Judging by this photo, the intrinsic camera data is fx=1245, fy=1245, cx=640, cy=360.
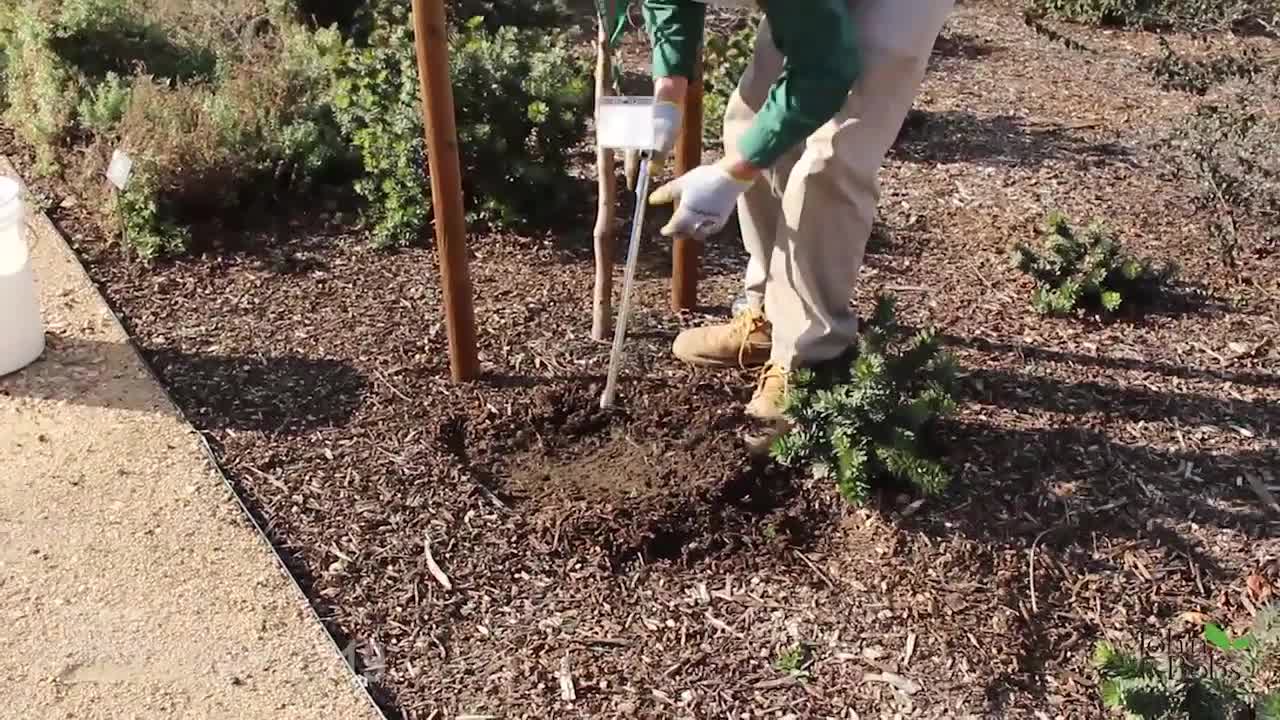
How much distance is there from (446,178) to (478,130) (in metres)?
1.03

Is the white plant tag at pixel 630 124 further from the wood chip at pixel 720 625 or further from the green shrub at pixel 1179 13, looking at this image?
the green shrub at pixel 1179 13

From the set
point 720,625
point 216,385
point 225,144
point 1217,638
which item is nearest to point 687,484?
point 720,625

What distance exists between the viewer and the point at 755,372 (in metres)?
3.71

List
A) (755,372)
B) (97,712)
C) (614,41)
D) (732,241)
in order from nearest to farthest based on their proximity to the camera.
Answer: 1. (97,712)
2. (614,41)
3. (755,372)
4. (732,241)

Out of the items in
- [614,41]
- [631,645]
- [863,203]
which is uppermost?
[614,41]

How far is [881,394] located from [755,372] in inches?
26.3

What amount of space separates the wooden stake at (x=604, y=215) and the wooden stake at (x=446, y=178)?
0.39m

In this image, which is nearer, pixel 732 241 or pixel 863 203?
pixel 863 203

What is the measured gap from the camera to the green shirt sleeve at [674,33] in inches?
125

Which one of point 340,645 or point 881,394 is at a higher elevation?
point 881,394

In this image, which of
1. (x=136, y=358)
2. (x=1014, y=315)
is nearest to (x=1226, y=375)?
(x=1014, y=315)

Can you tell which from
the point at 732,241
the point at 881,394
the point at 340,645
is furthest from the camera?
the point at 732,241

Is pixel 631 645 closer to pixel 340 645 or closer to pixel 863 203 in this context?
pixel 340 645

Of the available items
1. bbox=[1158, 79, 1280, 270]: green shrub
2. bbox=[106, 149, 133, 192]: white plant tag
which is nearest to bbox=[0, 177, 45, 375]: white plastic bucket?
bbox=[106, 149, 133, 192]: white plant tag
